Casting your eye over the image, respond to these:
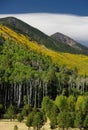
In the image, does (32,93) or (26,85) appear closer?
(26,85)

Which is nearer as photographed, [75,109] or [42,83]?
[75,109]

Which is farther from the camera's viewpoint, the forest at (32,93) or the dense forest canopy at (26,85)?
the dense forest canopy at (26,85)

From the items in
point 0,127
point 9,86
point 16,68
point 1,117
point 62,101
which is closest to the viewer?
point 0,127

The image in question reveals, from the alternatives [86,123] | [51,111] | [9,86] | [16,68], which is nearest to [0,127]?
[51,111]

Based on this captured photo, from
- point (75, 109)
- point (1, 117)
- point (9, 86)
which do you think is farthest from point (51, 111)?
point (9, 86)

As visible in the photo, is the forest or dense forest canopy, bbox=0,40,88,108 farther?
dense forest canopy, bbox=0,40,88,108

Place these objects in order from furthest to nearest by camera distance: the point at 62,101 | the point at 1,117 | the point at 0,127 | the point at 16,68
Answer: the point at 16,68
the point at 1,117
the point at 62,101
the point at 0,127

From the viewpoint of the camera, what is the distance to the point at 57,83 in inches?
7677

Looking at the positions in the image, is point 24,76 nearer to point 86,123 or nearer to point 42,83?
point 42,83

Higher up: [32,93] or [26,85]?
[26,85]

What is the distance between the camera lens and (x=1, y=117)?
154m

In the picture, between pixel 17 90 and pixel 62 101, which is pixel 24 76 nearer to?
pixel 17 90

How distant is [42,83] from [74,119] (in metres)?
69.0

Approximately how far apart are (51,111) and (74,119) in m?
11.8
